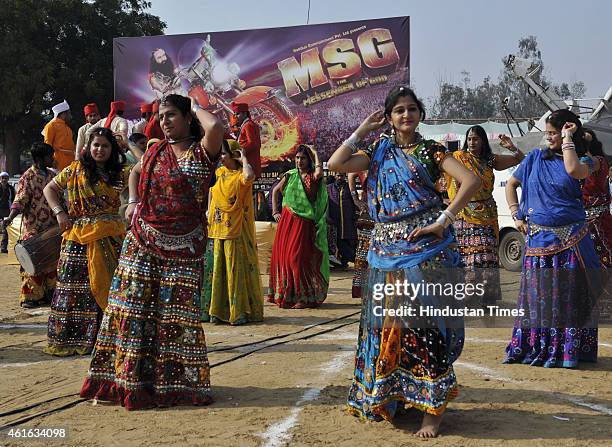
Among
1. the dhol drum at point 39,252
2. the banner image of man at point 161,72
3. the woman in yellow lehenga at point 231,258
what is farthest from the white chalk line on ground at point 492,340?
the banner image of man at point 161,72

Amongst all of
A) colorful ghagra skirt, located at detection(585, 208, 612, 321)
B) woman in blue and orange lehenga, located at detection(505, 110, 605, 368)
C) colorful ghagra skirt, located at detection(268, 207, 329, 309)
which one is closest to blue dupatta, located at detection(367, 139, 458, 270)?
woman in blue and orange lehenga, located at detection(505, 110, 605, 368)

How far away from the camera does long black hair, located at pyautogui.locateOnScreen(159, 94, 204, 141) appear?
4.95m

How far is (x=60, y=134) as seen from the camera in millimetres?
11078

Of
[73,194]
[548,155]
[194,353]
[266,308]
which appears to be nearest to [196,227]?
[194,353]

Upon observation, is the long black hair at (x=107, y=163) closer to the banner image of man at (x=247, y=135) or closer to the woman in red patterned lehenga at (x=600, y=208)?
the banner image of man at (x=247, y=135)

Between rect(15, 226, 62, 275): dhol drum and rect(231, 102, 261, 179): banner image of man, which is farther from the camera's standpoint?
rect(231, 102, 261, 179): banner image of man

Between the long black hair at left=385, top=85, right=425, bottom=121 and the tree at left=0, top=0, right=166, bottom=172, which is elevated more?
the tree at left=0, top=0, right=166, bottom=172

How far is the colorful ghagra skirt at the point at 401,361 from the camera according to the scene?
432 cm

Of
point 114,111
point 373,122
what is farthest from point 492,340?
point 114,111

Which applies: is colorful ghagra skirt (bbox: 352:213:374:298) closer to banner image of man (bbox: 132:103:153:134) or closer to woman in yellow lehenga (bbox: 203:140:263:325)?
woman in yellow lehenga (bbox: 203:140:263:325)

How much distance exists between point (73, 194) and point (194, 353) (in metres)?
2.32

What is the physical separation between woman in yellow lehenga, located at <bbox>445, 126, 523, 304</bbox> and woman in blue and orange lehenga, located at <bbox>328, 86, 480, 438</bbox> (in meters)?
3.95

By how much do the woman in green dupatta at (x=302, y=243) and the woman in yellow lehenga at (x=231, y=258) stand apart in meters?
1.17

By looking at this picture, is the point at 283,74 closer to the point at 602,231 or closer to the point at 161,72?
the point at 161,72
